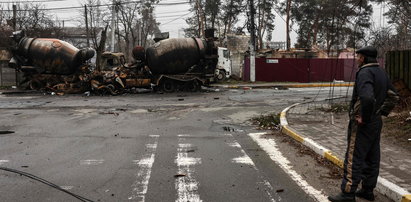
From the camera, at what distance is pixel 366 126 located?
429 cm

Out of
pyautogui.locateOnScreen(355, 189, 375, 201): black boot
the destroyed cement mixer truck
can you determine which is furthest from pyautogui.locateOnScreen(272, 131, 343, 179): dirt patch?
the destroyed cement mixer truck

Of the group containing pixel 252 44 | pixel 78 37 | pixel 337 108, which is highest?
pixel 78 37

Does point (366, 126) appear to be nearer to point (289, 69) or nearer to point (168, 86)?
point (168, 86)

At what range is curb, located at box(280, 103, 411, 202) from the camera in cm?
433

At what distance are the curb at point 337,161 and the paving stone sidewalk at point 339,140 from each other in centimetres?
12

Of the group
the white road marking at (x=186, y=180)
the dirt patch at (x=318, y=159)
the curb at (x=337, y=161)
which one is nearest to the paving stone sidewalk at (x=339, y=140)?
the curb at (x=337, y=161)

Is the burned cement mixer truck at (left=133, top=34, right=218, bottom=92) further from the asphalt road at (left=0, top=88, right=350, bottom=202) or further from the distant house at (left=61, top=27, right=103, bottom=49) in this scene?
the distant house at (left=61, top=27, right=103, bottom=49)

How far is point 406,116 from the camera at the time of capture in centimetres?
855

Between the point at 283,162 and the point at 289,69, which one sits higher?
the point at 289,69

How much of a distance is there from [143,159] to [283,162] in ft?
7.93

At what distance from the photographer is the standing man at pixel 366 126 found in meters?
4.23

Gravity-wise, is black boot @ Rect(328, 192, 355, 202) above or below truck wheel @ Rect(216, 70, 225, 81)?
below

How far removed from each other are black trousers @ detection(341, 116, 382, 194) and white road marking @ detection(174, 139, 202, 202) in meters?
1.81

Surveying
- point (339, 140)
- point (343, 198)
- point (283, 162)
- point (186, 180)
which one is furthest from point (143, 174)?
point (339, 140)
